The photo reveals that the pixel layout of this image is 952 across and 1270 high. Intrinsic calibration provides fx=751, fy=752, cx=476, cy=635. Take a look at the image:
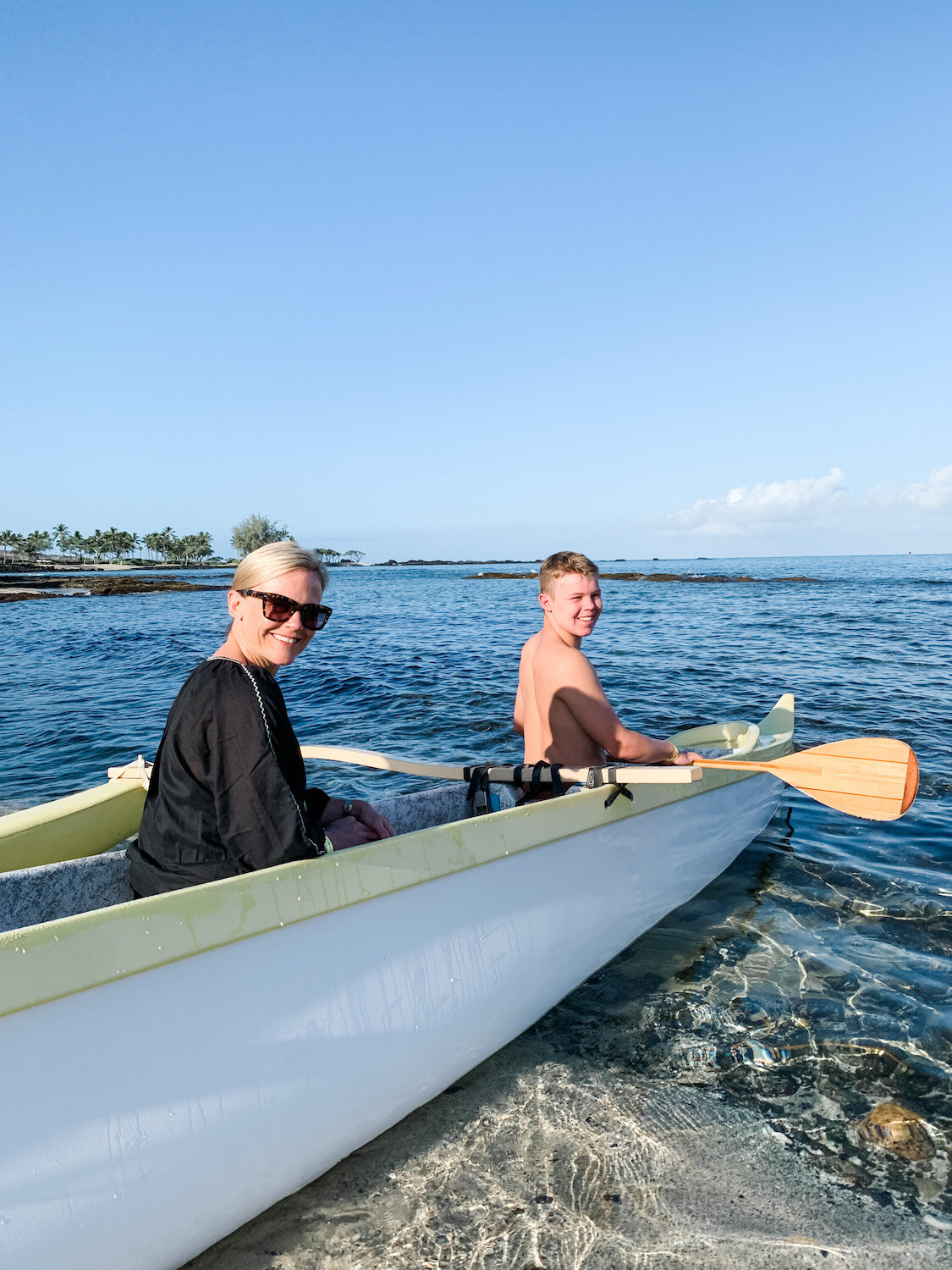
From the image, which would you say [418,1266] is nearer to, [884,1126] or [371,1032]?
[371,1032]

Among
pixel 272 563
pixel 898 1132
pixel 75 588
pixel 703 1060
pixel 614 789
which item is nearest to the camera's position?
pixel 272 563

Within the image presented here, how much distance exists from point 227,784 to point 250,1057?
2.55 ft

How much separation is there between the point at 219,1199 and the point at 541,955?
1.53m

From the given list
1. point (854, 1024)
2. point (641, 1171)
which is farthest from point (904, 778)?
point (641, 1171)

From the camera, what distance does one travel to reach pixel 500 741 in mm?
9164

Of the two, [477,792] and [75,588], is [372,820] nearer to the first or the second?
[477,792]

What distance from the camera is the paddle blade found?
4008 millimetres

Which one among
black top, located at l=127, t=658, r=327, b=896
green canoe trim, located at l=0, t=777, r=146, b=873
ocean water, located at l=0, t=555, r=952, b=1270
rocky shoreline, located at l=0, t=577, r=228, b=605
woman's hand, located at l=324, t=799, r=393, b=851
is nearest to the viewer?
black top, located at l=127, t=658, r=327, b=896

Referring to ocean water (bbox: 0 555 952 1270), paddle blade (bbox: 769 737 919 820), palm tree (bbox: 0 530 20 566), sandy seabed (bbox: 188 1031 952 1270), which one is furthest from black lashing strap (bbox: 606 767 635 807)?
palm tree (bbox: 0 530 20 566)

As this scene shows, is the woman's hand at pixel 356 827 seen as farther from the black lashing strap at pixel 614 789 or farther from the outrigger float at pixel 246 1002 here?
the black lashing strap at pixel 614 789

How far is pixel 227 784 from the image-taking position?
2.24 m

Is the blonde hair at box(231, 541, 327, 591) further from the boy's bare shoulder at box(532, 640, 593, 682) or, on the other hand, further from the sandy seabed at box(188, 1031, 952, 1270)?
the sandy seabed at box(188, 1031, 952, 1270)

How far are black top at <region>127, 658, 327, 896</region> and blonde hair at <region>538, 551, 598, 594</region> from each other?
196cm

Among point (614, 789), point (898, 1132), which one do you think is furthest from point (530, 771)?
point (898, 1132)
